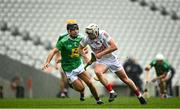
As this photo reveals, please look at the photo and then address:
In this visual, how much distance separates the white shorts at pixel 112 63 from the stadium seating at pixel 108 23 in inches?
804

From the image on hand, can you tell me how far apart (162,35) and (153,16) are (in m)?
1.69

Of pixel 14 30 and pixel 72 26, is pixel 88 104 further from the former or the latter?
pixel 14 30

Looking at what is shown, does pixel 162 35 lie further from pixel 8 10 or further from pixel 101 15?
pixel 8 10

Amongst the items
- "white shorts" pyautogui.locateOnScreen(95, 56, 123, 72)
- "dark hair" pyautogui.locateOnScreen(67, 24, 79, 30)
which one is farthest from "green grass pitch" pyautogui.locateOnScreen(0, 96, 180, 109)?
"dark hair" pyautogui.locateOnScreen(67, 24, 79, 30)

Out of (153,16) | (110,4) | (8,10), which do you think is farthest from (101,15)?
(8,10)

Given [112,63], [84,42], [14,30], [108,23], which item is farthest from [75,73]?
[108,23]

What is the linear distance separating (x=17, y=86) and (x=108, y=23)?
12.2m

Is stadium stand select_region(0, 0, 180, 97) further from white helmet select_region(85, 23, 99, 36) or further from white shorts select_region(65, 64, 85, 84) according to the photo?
white helmet select_region(85, 23, 99, 36)

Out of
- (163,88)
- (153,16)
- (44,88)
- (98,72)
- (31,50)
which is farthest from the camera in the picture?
(153,16)

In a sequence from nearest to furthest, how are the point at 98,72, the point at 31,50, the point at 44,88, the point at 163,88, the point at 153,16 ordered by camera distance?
the point at 98,72, the point at 163,88, the point at 44,88, the point at 31,50, the point at 153,16

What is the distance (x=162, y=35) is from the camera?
117 ft

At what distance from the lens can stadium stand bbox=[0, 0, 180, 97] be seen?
34.6 m

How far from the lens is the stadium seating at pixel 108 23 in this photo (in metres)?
34.6

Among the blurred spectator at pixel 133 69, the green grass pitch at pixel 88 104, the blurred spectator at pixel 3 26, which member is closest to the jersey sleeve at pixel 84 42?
the green grass pitch at pixel 88 104
